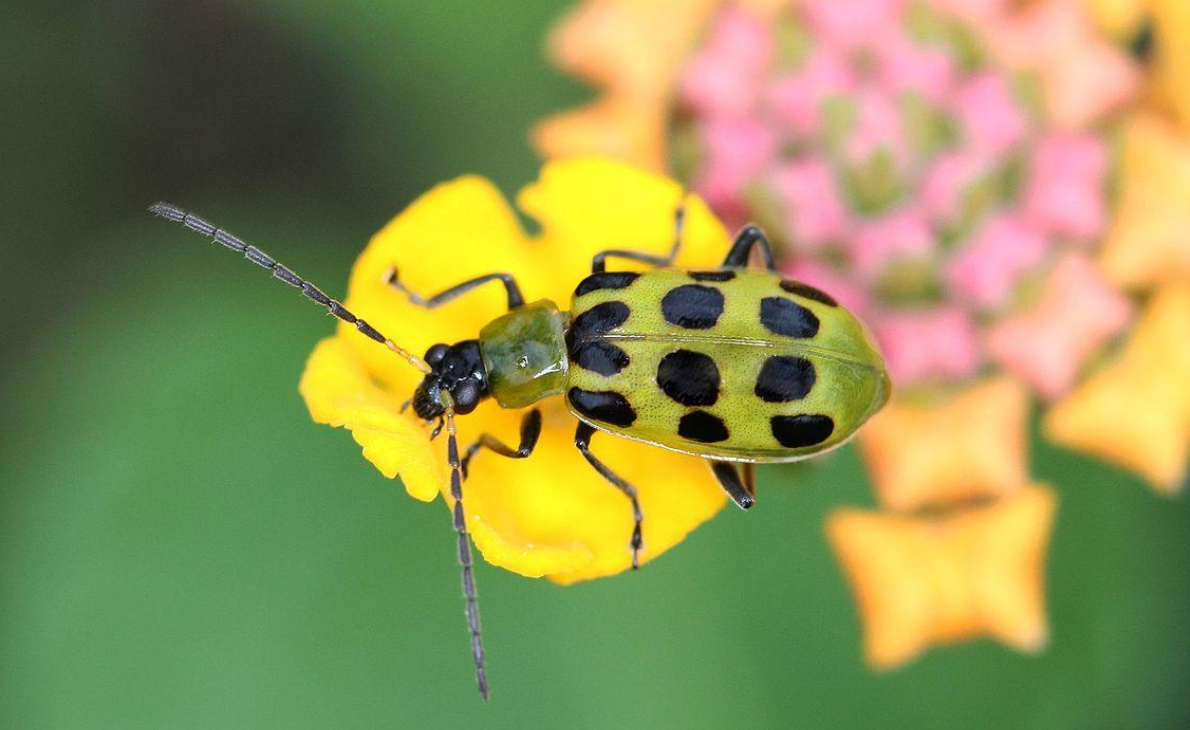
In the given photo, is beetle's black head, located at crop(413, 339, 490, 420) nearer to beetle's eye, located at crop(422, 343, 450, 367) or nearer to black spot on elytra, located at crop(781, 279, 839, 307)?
beetle's eye, located at crop(422, 343, 450, 367)

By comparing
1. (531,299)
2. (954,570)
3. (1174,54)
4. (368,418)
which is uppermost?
(1174,54)

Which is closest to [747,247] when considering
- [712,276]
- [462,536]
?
[712,276]

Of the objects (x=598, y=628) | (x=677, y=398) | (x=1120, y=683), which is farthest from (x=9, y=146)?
(x=1120, y=683)

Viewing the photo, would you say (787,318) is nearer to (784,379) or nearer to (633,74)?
(784,379)

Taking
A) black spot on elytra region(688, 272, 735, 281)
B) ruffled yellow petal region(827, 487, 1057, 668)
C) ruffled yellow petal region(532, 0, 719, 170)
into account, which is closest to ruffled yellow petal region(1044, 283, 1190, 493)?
ruffled yellow petal region(827, 487, 1057, 668)

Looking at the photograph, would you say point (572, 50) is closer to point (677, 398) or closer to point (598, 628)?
point (677, 398)

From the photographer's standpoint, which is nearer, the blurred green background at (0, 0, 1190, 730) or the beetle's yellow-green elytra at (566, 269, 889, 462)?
the beetle's yellow-green elytra at (566, 269, 889, 462)
